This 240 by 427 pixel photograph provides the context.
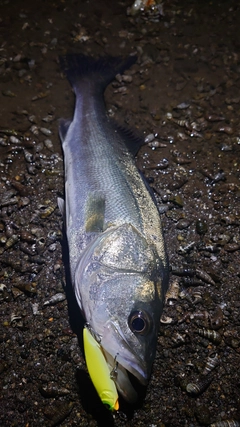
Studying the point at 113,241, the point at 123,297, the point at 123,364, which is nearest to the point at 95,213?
the point at 113,241

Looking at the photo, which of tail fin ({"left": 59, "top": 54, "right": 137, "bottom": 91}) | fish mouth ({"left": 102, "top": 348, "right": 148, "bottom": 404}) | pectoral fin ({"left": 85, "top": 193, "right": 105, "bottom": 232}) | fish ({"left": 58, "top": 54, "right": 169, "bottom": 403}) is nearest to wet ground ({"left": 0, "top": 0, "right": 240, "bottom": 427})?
tail fin ({"left": 59, "top": 54, "right": 137, "bottom": 91})

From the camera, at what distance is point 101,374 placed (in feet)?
8.73

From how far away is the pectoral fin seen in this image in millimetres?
3430

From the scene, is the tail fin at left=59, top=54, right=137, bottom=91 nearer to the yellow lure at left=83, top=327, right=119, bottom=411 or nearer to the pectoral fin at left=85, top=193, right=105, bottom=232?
the pectoral fin at left=85, top=193, right=105, bottom=232

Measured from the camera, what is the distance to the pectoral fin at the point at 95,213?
343 cm

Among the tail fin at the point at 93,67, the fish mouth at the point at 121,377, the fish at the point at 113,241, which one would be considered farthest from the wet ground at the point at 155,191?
the fish mouth at the point at 121,377

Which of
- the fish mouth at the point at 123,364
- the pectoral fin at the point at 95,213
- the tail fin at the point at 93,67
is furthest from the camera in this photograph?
the tail fin at the point at 93,67

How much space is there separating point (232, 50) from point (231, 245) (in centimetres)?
373

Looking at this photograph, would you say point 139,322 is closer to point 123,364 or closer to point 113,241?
point 123,364

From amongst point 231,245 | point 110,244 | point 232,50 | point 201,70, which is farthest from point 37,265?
point 232,50

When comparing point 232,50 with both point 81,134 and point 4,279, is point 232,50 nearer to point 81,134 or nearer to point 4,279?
point 81,134

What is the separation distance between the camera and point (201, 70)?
5.72 m

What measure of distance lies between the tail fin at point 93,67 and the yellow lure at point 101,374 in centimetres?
347

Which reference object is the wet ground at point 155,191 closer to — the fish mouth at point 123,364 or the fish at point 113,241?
the fish at point 113,241
